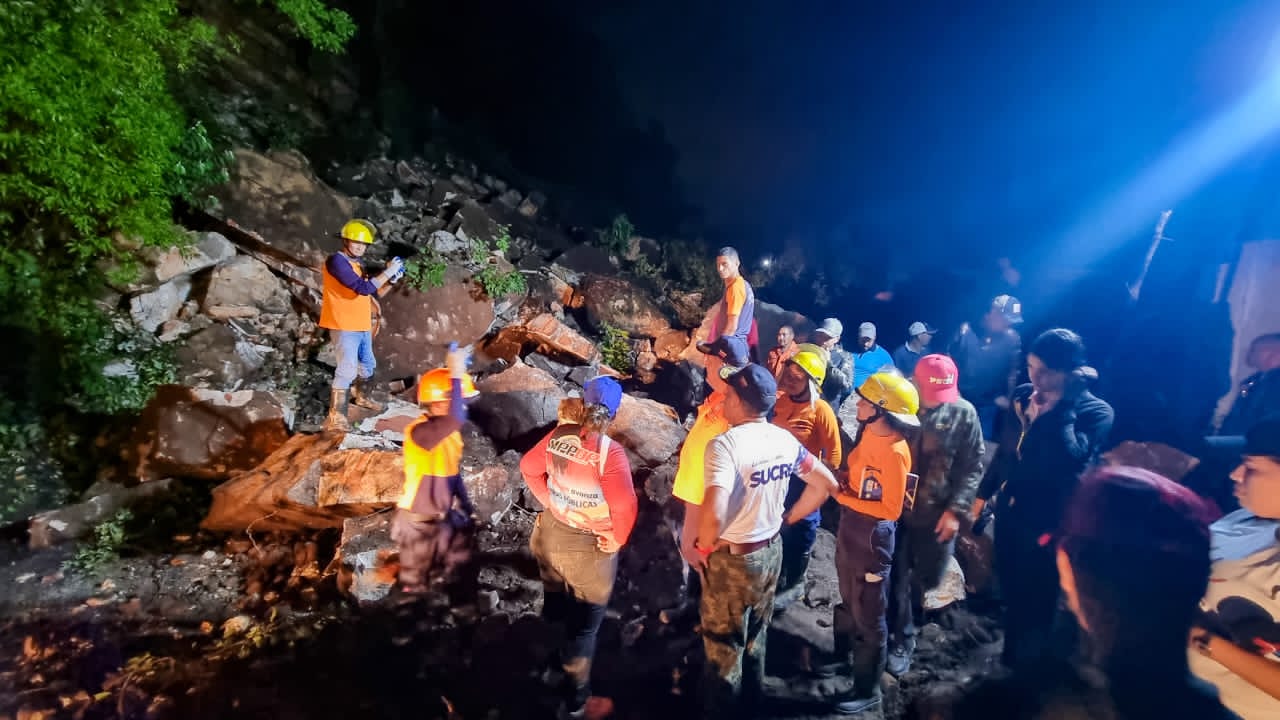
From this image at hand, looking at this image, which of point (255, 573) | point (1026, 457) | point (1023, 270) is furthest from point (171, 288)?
point (1023, 270)

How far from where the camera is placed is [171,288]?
5.04 m

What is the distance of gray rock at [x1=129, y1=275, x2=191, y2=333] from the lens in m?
4.81

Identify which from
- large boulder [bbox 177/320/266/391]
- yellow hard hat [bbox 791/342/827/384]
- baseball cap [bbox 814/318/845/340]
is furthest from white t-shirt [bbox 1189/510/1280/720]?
large boulder [bbox 177/320/266/391]

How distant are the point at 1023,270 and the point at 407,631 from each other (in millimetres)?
17884

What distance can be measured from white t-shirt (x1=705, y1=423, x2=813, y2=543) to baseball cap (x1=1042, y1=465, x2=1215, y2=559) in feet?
4.53

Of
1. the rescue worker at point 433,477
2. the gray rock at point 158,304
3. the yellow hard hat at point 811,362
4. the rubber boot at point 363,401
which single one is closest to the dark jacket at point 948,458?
the yellow hard hat at point 811,362

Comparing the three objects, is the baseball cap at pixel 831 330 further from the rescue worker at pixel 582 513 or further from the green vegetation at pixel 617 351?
the rescue worker at pixel 582 513

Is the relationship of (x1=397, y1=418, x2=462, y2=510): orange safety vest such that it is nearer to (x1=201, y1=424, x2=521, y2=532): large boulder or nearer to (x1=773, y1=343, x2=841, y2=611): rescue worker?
(x1=201, y1=424, x2=521, y2=532): large boulder

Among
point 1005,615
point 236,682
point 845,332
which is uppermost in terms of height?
point 845,332

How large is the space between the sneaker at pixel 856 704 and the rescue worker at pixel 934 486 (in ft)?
1.64

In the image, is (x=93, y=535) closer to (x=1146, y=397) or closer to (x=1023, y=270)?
(x=1146, y=397)

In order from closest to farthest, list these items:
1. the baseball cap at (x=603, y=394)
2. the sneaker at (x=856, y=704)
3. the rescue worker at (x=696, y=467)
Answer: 1. the baseball cap at (x=603, y=394)
2. the rescue worker at (x=696, y=467)
3. the sneaker at (x=856, y=704)

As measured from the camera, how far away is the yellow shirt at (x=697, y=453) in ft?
10.3

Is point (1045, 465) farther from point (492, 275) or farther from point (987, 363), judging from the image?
point (492, 275)
